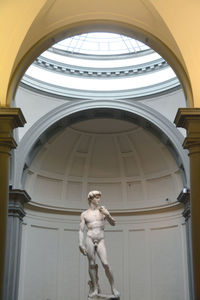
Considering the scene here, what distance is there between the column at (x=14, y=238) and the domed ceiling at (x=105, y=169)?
2.05 meters

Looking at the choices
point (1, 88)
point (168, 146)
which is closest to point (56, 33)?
point (1, 88)

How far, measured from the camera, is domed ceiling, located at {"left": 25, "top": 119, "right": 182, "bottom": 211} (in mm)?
21125

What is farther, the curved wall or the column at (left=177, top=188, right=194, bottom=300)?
the curved wall

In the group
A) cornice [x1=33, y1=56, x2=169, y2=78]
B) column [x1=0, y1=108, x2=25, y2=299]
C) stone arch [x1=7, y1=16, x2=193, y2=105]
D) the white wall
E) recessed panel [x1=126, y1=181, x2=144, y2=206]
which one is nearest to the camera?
column [x1=0, y1=108, x2=25, y2=299]

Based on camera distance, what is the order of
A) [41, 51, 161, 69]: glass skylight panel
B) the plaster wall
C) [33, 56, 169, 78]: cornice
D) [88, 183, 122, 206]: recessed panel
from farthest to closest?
[88, 183, 122, 206]: recessed panel, [41, 51, 161, 69]: glass skylight panel, [33, 56, 169, 78]: cornice, the plaster wall

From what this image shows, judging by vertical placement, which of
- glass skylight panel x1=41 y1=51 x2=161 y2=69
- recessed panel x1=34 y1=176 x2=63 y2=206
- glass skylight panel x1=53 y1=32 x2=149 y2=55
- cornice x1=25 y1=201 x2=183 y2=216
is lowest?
cornice x1=25 y1=201 x2=183 y2=216

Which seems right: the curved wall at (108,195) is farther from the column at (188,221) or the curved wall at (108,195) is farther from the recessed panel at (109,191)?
the column at (188,221)

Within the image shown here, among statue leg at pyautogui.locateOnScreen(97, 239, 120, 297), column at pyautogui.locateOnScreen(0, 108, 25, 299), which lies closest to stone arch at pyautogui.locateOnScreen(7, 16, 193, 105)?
column at pyautogui.locateOnScreen(0, 108, 25, 299)

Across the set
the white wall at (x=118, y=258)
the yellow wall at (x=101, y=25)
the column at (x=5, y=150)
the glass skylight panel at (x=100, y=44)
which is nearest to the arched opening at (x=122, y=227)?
the white wall at (x=118, y=258)

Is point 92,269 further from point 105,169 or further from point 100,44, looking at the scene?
point 100,44

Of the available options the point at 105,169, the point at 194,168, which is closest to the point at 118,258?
the point at 105,169

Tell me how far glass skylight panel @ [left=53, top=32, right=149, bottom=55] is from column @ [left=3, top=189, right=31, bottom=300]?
7.02 m

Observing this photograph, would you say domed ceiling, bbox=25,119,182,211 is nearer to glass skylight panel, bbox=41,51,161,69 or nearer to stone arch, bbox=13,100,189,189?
stone arch, bbox=13,100,189,189

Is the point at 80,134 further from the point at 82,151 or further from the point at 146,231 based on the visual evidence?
the point at 146,231
